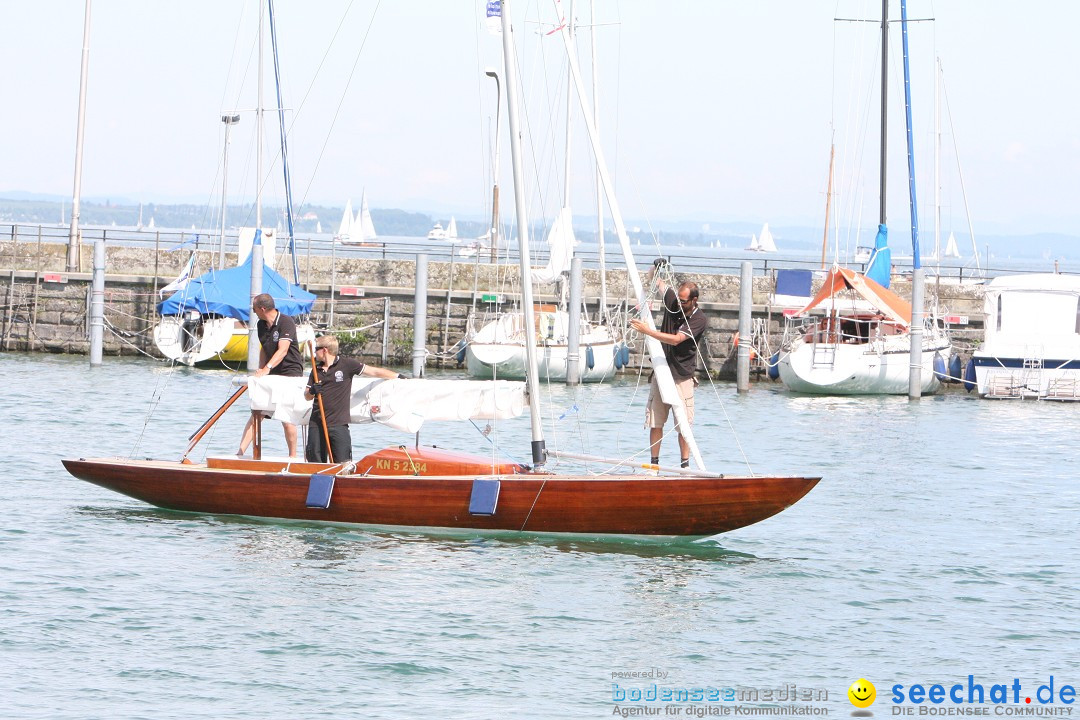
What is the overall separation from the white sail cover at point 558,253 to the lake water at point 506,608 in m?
15.3

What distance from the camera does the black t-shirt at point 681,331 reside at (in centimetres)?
1341

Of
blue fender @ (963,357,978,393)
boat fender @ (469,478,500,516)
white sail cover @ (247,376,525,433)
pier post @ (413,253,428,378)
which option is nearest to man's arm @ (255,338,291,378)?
white sail cover @ (247,376,525,433)

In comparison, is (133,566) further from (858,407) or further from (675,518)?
(858,407)

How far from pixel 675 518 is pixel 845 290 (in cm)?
1856

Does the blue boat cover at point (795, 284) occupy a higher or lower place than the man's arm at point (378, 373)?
higher

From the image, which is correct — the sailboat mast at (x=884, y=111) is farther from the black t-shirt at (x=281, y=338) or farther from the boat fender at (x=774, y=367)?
the black t-shirt at (x=281, y=338)

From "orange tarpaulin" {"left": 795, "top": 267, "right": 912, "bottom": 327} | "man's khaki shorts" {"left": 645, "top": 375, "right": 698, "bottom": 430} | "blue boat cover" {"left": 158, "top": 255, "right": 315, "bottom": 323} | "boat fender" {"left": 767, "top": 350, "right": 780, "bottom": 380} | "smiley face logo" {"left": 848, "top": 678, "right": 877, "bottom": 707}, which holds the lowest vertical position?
"smiley face logo" {"left": 848, "top": 678, "right": 877, "bottom": 707}

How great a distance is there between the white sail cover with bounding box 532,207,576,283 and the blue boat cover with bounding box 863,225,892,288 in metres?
6.77

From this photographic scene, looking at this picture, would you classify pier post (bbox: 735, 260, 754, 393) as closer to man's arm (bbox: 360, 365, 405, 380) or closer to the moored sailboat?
the moored sailboat

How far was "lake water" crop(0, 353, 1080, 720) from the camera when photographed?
9156mm

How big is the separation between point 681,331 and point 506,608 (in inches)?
142

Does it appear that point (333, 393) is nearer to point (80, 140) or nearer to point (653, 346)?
point (653, 346)

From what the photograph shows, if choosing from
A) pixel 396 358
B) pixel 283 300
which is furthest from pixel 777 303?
pixel 283 300

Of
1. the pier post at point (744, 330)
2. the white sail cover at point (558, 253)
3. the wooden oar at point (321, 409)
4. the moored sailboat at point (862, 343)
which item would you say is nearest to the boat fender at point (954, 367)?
the moored sailboat at point (862, 343)
